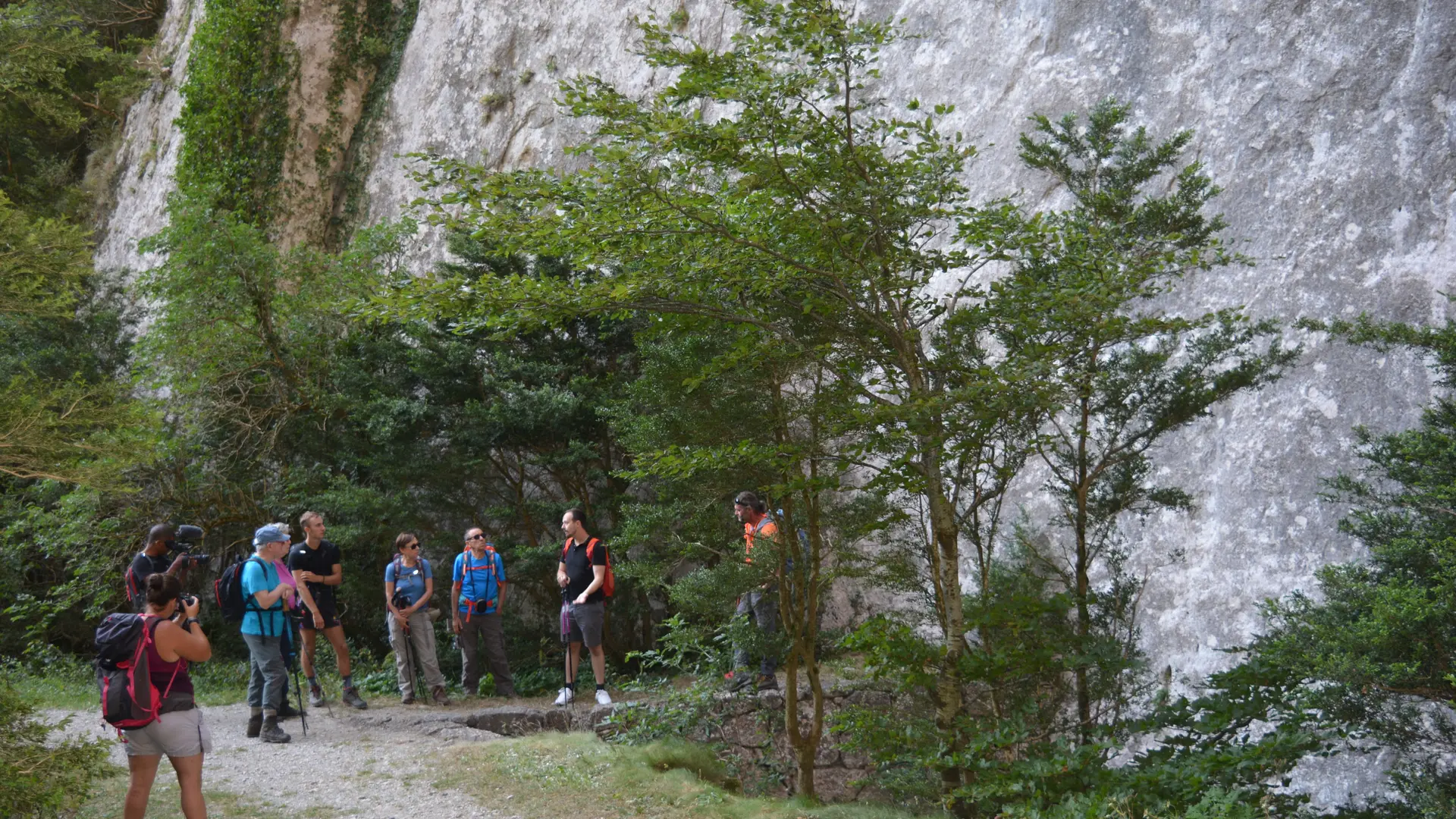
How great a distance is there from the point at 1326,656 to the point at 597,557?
5.85 meters

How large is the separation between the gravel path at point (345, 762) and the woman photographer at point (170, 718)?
3.44 ft

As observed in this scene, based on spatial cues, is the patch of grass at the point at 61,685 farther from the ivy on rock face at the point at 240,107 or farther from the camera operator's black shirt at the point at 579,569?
the ivy on rock face at the point at 240,107

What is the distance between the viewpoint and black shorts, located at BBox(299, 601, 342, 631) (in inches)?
346

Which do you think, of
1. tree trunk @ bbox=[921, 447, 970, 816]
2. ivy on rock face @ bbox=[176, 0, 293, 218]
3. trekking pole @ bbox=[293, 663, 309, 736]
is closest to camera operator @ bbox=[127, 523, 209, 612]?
trekking pole @ bbox=[293, 663, 309, 736]

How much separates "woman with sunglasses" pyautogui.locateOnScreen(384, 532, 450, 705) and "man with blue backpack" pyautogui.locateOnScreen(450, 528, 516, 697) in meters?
0.36

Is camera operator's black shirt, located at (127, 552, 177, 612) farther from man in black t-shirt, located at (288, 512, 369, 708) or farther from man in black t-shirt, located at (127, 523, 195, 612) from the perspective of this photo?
man in black t-shirt, located at (288, 512, 369, 708)

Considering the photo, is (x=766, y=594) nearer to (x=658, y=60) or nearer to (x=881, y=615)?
(x=881, y=615)

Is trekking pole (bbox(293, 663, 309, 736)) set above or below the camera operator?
below

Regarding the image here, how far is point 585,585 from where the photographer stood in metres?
9.02

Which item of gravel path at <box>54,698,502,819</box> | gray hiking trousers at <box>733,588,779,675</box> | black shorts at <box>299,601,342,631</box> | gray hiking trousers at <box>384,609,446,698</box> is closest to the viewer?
gravel path at <box>54,698,502,819</box>

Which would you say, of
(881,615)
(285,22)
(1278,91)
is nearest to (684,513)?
(881,615)

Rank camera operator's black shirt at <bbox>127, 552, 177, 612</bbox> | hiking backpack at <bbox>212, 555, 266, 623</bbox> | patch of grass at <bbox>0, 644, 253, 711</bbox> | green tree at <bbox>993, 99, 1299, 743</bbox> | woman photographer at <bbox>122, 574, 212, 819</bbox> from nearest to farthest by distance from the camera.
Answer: woman photographer at <bbox>122, 574, 212, 819</bbox> → green tree at <bbox>993, 99, 1299, 743</bbox> → camera operator's black shirt at <bbox>127, 552, 177, 612</bbox> → hiking backpack at <bbox>212, 555, 266, 623</bbox> → patch of grass at <bbox>0, 644, 253, 711</bbox>

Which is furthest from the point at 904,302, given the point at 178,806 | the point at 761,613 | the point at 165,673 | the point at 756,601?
the point at 178,806

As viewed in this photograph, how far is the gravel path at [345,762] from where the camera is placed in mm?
6117
